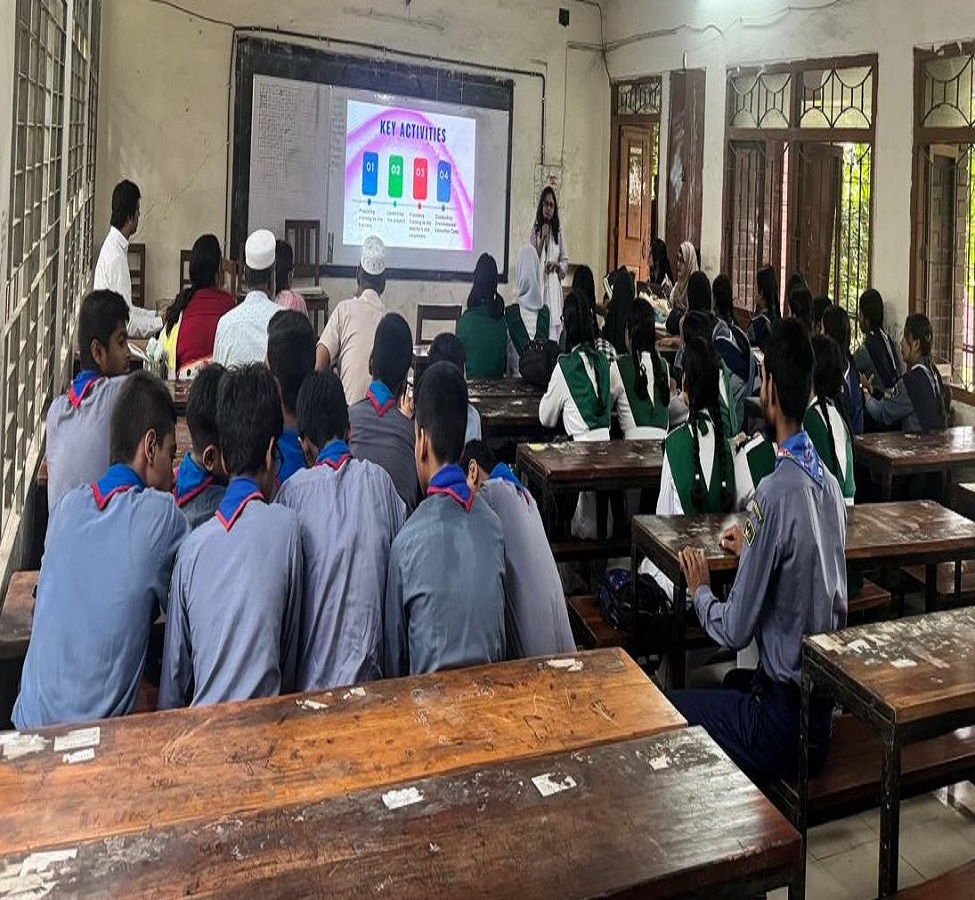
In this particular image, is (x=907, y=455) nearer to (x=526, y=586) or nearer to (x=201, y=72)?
(x=526, y=586)

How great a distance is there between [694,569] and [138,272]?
5682 millimetres

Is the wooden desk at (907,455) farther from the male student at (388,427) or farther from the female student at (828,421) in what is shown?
the male student at (388,427)

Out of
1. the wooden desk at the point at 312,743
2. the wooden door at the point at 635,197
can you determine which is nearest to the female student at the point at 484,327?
the wooden desk at the point at 312,743

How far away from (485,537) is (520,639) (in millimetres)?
266

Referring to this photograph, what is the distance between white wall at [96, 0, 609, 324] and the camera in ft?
22.5

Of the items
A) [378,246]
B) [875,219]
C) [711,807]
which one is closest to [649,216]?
[875,219]

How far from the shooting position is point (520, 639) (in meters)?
1.97

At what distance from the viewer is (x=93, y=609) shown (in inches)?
66.4

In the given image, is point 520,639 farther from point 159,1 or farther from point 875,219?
point 159,1

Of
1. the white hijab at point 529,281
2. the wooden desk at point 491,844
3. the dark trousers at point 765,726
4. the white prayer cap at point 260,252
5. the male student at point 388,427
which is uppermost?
the white hijab at point 529,281

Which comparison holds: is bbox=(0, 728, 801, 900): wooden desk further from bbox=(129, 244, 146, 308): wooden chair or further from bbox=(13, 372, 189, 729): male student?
bbox=(129, 244, 146, 308): wooden chair

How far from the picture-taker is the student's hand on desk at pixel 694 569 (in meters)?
2.42

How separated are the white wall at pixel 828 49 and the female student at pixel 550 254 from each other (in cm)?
133

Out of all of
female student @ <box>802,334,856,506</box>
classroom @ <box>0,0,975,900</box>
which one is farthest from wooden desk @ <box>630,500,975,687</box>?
female student @ <box>802,334,856,506</box>
